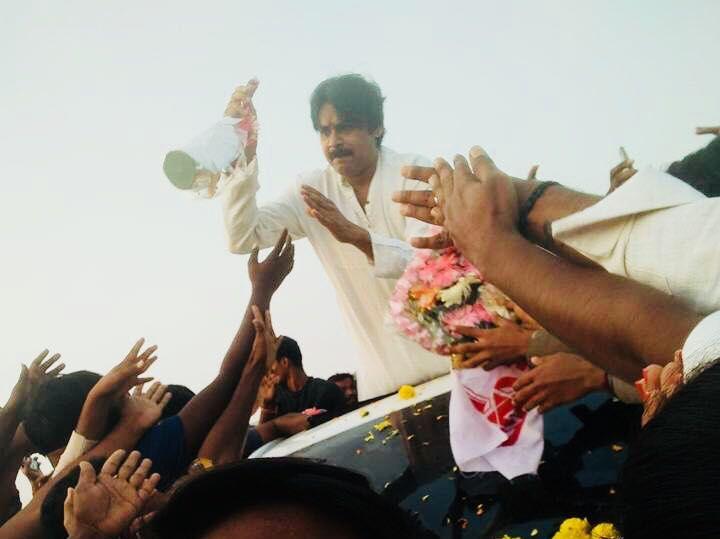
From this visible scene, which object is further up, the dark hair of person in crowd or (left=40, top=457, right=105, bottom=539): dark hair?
the dark hair of person in crowd

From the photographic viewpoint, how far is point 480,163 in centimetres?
152

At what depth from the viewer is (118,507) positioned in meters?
2.32

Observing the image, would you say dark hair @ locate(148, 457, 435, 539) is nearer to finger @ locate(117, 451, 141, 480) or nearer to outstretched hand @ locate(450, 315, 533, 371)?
outstretched hand @ locate(450, 315, 533, 371)

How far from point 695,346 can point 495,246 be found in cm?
52

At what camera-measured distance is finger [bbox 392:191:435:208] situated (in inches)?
66.2

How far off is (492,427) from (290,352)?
4.83 meters

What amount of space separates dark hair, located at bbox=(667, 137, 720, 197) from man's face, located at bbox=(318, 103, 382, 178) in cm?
239

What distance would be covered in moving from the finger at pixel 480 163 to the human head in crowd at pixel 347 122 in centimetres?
295

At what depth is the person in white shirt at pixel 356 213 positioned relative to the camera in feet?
14.3

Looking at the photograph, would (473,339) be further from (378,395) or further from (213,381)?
(378,395)

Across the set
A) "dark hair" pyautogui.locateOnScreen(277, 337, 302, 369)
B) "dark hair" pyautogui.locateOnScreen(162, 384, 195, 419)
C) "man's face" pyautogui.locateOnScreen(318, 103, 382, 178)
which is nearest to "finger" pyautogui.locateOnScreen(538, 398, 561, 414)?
"man's face" pyautogui.locateOnScreen(318, 103, 382, 178)

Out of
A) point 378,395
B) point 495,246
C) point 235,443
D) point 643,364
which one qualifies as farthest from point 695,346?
point 378,395

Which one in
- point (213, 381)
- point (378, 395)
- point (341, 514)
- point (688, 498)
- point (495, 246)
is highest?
point (495, 246)

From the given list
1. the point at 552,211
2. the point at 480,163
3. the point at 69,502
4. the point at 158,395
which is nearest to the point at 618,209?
the point at 552,211
